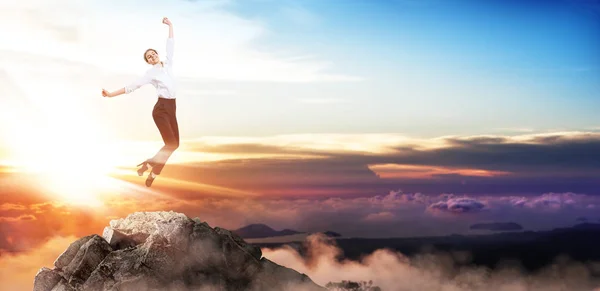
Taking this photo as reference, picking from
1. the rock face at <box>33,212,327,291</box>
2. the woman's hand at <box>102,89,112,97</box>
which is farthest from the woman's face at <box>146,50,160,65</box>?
the rock face at <box>33,212,327,291</box>

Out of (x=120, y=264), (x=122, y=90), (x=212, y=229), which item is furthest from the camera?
(x=212, y=229)

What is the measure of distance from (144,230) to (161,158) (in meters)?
4.19

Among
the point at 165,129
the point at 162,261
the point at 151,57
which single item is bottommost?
the point at 162,261

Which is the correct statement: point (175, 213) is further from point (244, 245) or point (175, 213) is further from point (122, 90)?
point (122, 90)

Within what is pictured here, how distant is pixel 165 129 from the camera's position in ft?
104

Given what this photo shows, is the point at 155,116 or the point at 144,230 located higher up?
the point at 155,116

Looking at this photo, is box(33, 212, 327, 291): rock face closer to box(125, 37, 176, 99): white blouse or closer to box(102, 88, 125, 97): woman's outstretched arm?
box(125, 37, 176, 99): white blouse

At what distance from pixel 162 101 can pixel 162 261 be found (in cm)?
754

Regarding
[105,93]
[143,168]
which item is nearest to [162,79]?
[105,93]

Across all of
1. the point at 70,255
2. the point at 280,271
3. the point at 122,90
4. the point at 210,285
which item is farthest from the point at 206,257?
the point at 122,90

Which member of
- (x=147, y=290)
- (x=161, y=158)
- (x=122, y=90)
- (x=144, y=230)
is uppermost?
(x=122, y=90)

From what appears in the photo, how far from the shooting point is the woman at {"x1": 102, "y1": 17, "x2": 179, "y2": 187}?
31.1 m

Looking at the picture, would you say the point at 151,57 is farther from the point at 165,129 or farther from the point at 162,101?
the point at 165,129

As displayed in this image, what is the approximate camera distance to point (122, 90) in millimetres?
30641
